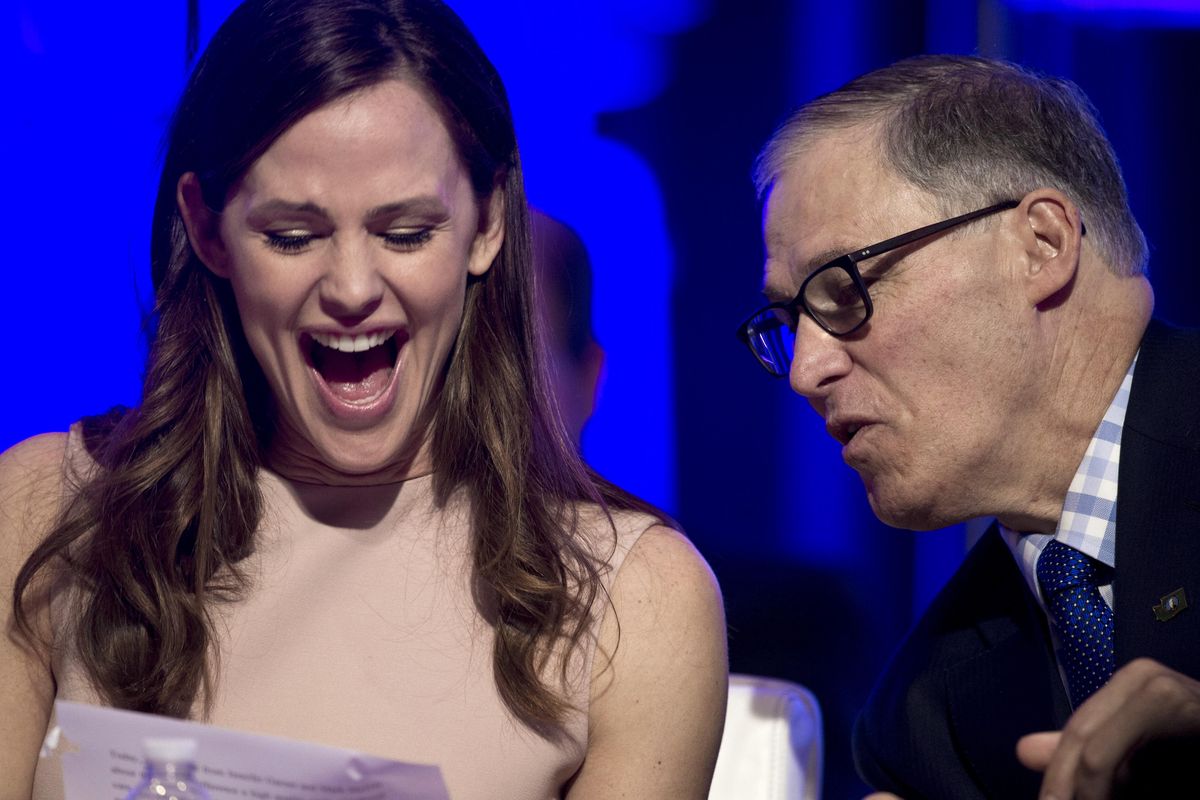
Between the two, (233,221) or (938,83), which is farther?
(938,83)

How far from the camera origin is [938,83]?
1788 millimetres

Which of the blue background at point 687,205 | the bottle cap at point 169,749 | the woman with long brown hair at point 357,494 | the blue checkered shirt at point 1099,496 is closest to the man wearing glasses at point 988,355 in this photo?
the blue checkered shirt at point 1099,496

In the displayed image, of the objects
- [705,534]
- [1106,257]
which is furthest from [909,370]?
[705,534]

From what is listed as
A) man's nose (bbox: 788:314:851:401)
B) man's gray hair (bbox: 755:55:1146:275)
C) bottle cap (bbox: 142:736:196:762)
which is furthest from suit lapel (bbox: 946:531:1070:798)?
bottle cap (bbox: 142:736:196:762)

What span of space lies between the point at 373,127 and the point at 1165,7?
1778mm

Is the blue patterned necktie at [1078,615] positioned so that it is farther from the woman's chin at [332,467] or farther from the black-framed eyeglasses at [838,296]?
the woman's chin at [332,467]

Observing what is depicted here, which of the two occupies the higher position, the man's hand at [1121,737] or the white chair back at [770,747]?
the man's hand at [1121,737]

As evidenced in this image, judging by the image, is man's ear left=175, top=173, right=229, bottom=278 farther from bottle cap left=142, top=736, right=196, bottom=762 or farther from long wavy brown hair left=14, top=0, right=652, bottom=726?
bottle cap left=142, top=736, right=196, bottom=762

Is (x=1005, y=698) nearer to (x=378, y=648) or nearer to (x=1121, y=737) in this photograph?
(x=1121, y=737)

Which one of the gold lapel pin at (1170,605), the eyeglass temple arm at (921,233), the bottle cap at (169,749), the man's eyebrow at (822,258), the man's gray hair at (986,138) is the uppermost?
the man's gray hair at (986,138)

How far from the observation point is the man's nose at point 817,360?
175 cm

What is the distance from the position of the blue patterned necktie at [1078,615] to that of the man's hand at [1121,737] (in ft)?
1.38

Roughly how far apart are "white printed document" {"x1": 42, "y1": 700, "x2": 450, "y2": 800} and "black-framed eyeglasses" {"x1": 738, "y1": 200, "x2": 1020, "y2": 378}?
846 mm

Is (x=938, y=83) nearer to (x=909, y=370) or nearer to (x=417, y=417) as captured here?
(x=909, y=370)
